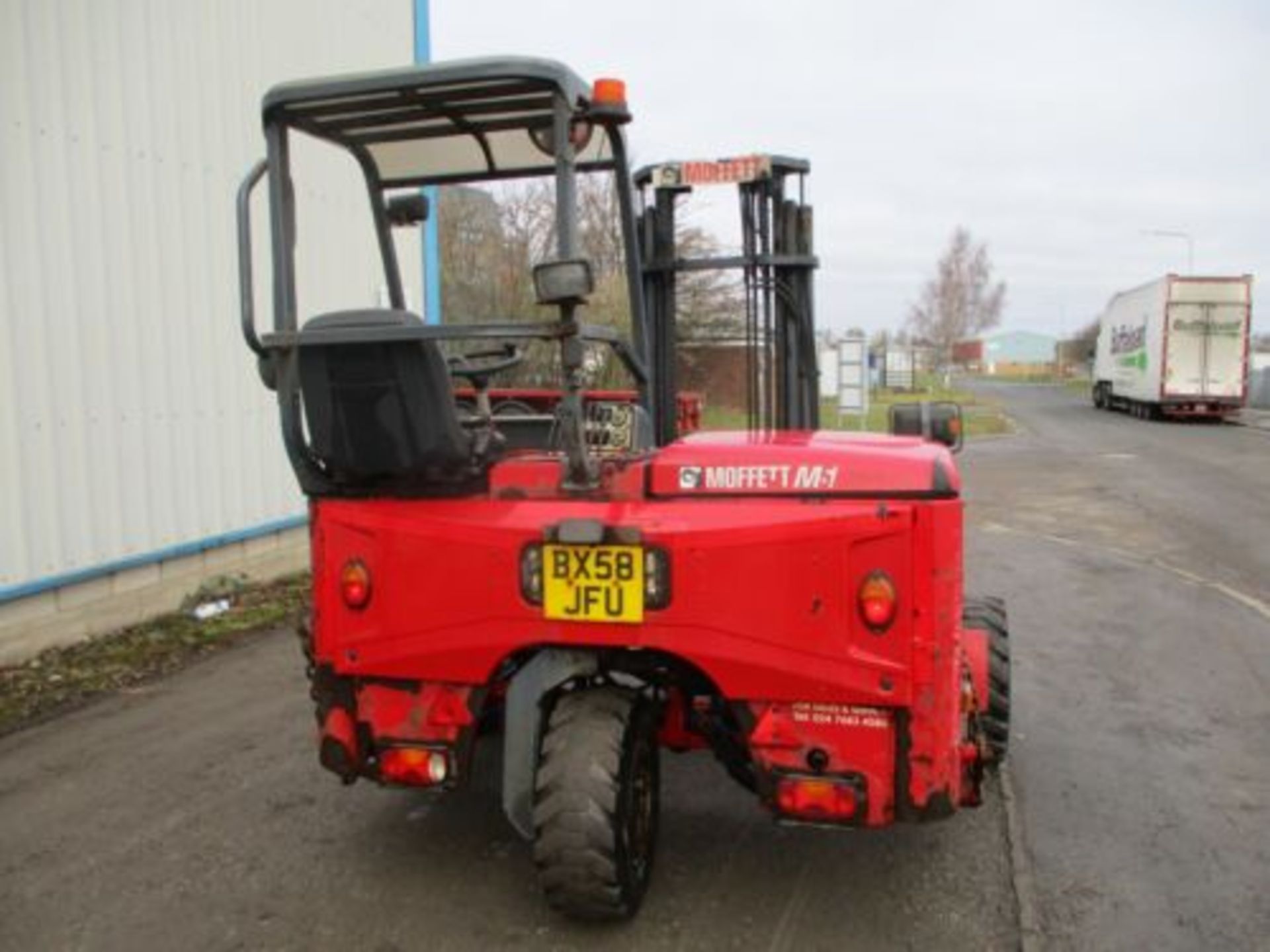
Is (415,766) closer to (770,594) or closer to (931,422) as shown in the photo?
(770,594)

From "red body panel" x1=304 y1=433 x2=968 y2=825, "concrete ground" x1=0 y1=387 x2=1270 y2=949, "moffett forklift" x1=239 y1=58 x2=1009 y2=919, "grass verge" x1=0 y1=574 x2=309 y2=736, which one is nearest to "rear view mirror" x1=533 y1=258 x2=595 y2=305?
"moffett forklift" x1=239 y1=58 x2=1009 y2=919

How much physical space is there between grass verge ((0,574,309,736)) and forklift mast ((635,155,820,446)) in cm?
→ 335

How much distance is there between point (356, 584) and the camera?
3742 millimetres

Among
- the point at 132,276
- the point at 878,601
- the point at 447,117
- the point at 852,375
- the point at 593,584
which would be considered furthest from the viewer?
the point at 852,375

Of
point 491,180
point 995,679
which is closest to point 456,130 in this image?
point 491,180

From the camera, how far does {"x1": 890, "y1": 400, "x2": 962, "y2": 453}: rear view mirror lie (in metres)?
4.60

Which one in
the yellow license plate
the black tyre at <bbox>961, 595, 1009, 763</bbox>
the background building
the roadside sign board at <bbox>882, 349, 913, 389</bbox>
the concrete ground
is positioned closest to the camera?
the yellow license plate

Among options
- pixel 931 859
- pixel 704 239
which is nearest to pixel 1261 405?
pixel 704 239

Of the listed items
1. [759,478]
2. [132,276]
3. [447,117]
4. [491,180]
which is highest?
[447,117]

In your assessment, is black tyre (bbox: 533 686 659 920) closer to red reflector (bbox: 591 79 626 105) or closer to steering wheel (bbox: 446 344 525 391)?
steering wheel (bbox: 446 344 525 391)

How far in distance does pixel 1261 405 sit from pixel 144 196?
43.6 m

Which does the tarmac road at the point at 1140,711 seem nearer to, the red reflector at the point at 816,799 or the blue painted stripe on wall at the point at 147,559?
the red reflector at the point at 816,799

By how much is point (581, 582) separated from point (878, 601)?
0.87 metres

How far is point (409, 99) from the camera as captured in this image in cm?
381
